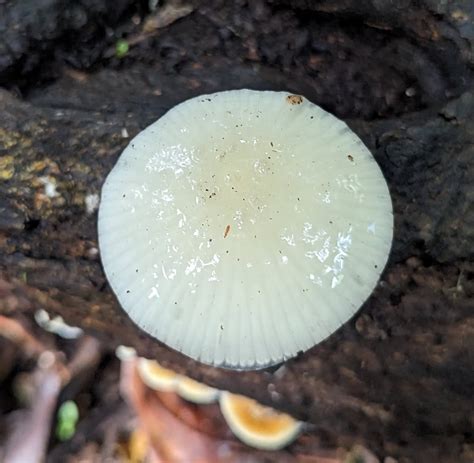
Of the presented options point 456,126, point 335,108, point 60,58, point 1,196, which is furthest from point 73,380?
point 456,126

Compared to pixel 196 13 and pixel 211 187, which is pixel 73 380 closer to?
pixel 211 187

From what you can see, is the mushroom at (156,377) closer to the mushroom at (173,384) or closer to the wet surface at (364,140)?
the mushroom at (173,384)

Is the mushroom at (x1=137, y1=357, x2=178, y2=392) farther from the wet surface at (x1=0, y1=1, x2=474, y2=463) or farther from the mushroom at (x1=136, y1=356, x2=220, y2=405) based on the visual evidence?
the wet surface at (x1=0, y1=1, x2=474, y2=463)

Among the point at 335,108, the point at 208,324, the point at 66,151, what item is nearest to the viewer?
the point at 208,324

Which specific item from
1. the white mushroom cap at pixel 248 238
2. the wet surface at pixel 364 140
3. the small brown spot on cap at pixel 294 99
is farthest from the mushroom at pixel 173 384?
the small brown spot on cap at pixel 294 99

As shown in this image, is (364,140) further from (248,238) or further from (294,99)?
(248,238)

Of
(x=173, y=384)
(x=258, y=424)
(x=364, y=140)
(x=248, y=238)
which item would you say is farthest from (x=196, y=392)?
(x=364, y=140)
